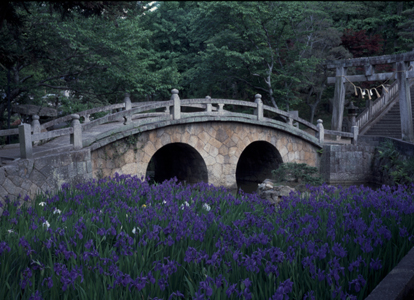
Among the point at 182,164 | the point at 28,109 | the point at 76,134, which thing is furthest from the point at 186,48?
the point at 76,134

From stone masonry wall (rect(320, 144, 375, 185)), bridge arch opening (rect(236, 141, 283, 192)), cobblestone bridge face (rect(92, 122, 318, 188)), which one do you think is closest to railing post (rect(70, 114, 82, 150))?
cobblestone bridge face (rect(92, 122, 318, 188))

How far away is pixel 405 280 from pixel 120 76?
38.9 ft

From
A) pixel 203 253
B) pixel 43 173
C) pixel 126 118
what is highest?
pixel 126 118

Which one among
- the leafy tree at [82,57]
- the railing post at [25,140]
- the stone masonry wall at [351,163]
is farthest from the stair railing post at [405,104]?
the railing post at [25,140]

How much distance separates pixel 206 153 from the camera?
12586mm

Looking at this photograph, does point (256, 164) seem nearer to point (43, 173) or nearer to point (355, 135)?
point (355, 135)

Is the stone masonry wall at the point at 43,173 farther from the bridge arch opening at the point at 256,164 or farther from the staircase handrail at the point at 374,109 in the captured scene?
the staircase handrail at the point at 374,109

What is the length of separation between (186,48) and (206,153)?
13572mm

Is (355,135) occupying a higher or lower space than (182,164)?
higher

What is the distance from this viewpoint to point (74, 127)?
8891 millimetres

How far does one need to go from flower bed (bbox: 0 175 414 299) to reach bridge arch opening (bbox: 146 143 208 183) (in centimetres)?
678

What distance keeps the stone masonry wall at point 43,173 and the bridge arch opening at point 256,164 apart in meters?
7.41

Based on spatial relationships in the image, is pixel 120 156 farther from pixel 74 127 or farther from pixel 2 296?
pixel 2 296

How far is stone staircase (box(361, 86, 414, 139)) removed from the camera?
55.0 feet
